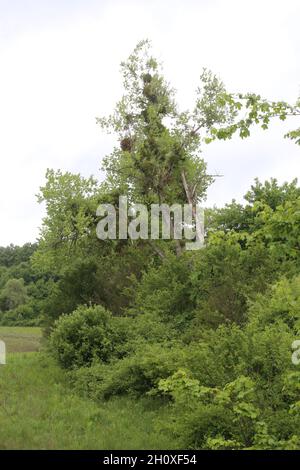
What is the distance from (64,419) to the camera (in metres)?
10.3

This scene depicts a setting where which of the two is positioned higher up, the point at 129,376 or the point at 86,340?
the point at 86,340

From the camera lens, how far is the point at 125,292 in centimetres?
2028

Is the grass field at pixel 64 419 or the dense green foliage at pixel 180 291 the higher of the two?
the dense green foliage at pixel 180 291

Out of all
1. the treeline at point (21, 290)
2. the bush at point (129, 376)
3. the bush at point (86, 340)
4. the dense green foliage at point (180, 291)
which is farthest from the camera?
the treeline at point (21, 290)

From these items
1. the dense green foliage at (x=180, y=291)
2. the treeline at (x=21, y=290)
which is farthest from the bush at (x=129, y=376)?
the treeline at (x=21, y=290)

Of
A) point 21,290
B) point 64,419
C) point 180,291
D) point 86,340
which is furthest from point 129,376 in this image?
point 21,290

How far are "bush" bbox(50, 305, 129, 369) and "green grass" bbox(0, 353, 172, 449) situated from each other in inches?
29.7

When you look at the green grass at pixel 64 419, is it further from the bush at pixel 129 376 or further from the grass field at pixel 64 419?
the bush at pixel 129 376

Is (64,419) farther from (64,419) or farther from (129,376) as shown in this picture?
(129,376)

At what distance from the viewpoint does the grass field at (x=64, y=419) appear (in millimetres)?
8789

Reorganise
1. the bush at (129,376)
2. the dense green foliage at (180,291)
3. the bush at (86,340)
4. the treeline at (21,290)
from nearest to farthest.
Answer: the dense green foliage at (180,291) → the bush at (129,376) → the bush at (86,340) → the treeline at (21,290)

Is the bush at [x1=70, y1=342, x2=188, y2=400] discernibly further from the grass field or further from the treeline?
the treeline

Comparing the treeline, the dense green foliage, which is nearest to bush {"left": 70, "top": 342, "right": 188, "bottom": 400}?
the dense green foliage
